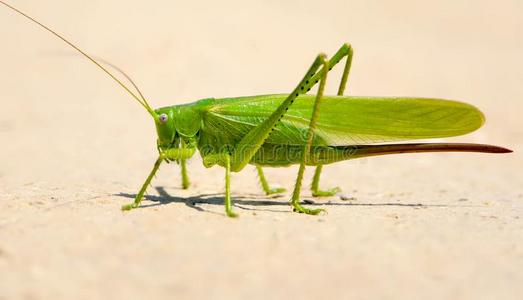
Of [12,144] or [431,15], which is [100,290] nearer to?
[12,144]

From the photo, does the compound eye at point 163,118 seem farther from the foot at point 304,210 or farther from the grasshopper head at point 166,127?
the foot at point 304,210

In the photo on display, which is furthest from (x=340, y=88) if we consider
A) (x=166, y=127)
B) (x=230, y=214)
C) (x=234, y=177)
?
(x=234, y=177)

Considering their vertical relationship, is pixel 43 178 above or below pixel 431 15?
below

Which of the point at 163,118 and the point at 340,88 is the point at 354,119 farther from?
the point at 163,118

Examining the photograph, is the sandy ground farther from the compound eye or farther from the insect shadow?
the compound eye

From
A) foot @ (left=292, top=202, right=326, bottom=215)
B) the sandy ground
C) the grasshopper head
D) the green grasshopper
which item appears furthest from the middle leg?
the grasshopper head

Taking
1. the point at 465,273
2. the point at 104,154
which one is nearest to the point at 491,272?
the point at 465,273

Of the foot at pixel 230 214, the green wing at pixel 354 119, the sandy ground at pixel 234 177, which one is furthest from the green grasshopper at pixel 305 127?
the sandy ground at pixel 234 177
